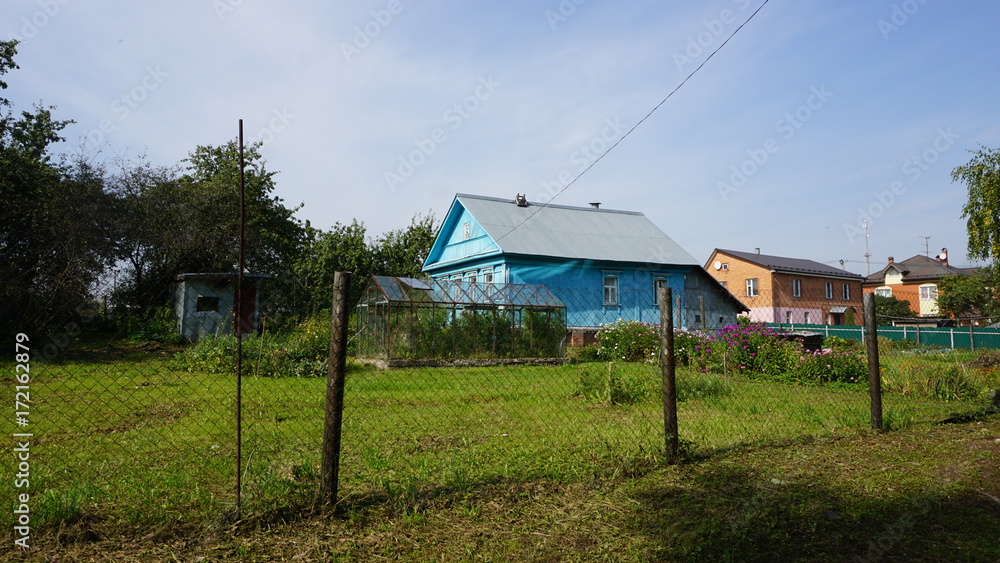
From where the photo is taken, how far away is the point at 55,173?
55.3 ft

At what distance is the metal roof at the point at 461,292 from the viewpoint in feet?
51.3

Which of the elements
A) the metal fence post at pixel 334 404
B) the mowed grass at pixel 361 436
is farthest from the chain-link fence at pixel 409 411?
the metal fence post at pixel 334 404

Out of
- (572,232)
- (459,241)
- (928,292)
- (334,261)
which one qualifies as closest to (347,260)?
(334,261)

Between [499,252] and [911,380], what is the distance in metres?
14.1

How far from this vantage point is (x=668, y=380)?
15.3 feet

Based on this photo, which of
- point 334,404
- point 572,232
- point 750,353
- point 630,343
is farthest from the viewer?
point 572,232

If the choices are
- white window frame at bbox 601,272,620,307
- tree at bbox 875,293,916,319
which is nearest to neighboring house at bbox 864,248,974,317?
tree at bbox 875,293,916,319

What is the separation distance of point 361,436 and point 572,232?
797 inches

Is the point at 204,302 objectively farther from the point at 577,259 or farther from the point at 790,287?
the point at 790,287

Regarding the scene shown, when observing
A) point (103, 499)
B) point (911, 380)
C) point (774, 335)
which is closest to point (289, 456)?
point (103, 499)

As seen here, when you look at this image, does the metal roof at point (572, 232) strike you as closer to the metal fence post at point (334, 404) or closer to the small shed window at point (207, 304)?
the small shed window at point (207, 304)

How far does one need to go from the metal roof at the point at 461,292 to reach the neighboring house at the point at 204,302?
273 inches

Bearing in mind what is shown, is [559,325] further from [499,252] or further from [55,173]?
[55,173]

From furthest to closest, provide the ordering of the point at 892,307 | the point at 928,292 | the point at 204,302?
1. the point at 928,292
2. the point at 892,307
3. the point at 204,302
